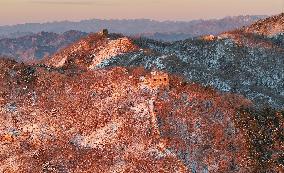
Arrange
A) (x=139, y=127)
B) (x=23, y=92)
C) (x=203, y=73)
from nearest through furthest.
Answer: (x=139, y=127), (x=23, y=92), (x=203, y=73)

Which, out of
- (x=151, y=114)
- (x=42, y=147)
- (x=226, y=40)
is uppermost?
(x=226, y=40)

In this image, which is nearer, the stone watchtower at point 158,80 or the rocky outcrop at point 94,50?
the stone watchtower at point 158,80

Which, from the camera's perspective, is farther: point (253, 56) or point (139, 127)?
point (253, 56)

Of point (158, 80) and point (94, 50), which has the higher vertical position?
point (94, 50)

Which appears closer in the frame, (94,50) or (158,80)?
(158,80)

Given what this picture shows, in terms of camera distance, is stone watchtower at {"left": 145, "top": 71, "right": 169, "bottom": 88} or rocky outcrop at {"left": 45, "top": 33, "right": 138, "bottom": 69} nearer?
stone watchtower at {"left": 145, "top": 71, "right": 169, "bottom": 88}

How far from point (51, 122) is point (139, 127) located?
1089cm

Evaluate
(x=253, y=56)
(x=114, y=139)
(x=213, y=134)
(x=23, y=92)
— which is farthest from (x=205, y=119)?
(x=253, y=56)

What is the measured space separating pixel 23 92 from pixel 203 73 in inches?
1050

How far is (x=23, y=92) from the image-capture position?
59.2 meters

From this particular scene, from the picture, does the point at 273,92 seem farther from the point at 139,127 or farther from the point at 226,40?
the point at 139,127

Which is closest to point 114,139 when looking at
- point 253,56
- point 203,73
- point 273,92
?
point 203,73

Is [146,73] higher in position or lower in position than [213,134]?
higher

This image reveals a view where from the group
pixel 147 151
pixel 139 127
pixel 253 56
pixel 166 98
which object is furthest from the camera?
pixel 253 56
